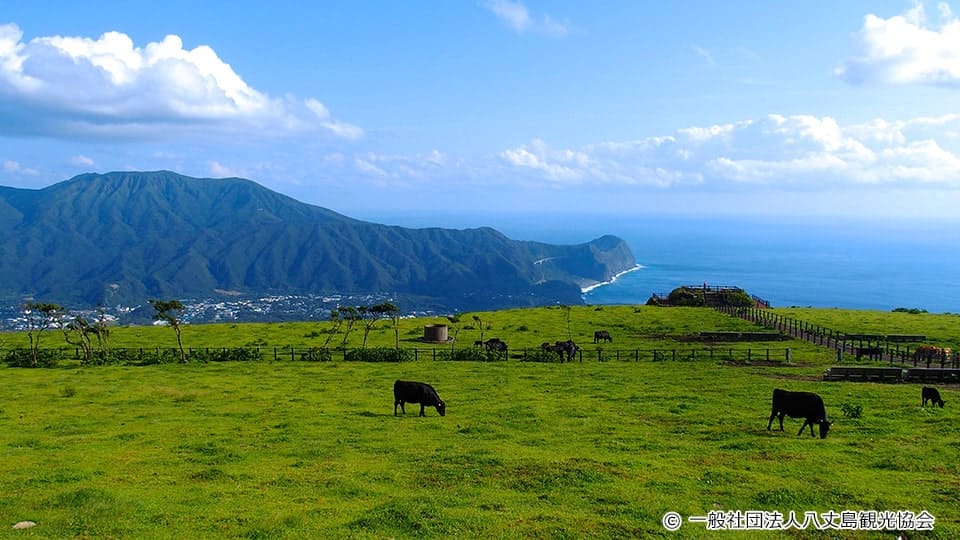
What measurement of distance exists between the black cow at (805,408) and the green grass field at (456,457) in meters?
0.84

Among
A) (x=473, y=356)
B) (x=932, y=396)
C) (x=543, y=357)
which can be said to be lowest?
(x=473, y=356)

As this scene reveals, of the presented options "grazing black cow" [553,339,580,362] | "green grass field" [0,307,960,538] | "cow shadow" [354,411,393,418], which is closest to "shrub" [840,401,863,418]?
"green grass field" [0,307,960,538]

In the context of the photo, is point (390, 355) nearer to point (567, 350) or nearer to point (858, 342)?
point (567, 350)

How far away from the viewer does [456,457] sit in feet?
60.2

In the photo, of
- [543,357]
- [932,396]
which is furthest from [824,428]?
[543,357]

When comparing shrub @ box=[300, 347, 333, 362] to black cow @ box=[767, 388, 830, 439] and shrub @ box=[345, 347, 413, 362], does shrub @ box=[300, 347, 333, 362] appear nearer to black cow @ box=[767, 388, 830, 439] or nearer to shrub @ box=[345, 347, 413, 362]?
shrub @ box=[345, 347, 413, 362]

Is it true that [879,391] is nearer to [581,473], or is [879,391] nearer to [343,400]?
[581,473]

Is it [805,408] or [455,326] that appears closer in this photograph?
[805,408]

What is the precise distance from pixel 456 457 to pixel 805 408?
38.8 feet

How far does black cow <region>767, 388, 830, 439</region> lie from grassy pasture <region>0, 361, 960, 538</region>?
0.54 metres

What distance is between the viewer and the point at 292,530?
13.0 meters

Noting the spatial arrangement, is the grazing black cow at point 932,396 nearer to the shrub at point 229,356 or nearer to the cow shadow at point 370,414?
the cow shadow at point 370,414

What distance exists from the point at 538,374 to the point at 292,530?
25.3 meters

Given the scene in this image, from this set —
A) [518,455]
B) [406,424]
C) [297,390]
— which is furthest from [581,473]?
[297,390]
